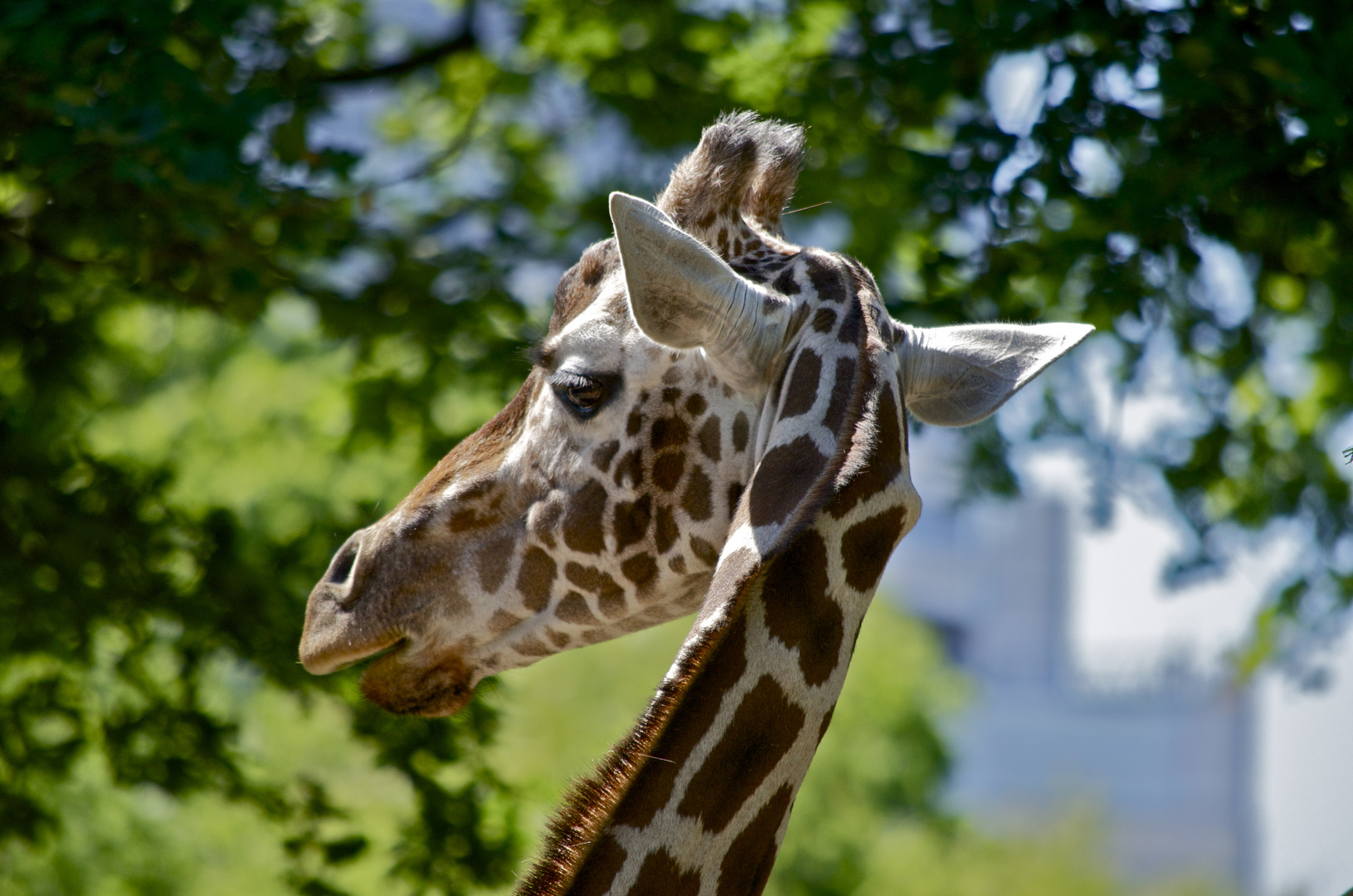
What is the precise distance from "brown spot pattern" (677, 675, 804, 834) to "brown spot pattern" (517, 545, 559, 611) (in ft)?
2.18

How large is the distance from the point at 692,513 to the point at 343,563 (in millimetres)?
833

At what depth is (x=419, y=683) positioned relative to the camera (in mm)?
2416

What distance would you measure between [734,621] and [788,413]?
1.21ft

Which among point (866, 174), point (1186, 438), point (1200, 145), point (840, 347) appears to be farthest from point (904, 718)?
point (840, 347)

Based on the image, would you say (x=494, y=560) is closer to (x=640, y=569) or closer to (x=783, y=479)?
(x=640, y=569)

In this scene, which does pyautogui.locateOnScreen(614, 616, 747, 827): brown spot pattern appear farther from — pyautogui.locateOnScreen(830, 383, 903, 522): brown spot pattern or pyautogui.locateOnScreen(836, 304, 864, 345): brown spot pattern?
pyautogui.locateOnScreen(836, 304, 864, 345): brown spot pattern

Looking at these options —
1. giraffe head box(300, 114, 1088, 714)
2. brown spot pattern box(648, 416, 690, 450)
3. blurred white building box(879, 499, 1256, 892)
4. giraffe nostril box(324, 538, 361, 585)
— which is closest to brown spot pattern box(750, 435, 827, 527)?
giraffe head box(300, 114, 1088, 714)

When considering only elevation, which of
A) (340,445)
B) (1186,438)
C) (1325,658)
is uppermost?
(340,445)

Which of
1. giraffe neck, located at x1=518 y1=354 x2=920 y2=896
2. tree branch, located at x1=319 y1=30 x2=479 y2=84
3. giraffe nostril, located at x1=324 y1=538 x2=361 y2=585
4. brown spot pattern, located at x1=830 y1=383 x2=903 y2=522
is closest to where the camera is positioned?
giraffe neck, located at x1=518 y1=354 x2=920 y2=896

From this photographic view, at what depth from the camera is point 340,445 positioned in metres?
4.82

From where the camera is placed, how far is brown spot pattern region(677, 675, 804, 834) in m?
1.73

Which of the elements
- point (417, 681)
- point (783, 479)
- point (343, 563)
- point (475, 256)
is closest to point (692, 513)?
point (783, 479)

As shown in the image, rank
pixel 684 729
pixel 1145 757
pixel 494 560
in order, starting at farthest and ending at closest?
pixel 1145 757 → pixel 494 560 → pixel 684 729

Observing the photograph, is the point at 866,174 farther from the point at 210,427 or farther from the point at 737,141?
the point at 210,427
